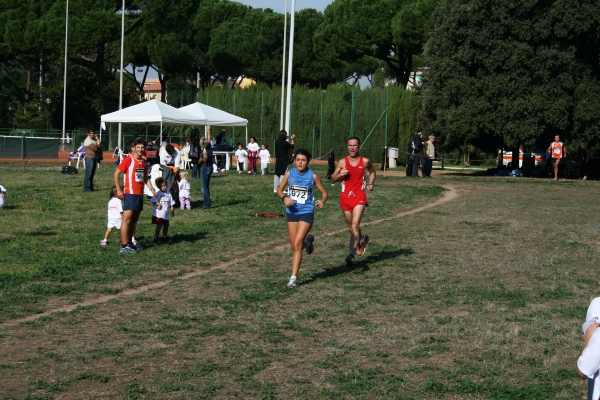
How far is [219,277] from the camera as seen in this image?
11.3 m

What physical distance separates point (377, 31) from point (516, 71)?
24.4 metres

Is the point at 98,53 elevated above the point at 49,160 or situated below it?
above

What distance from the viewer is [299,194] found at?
10.5 meters

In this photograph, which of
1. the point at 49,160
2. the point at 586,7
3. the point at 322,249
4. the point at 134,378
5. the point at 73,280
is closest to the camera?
the point at 134,378

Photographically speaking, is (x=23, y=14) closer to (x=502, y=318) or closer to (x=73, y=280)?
(x=73, y=280)

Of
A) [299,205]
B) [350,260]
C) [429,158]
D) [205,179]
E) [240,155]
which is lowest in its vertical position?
[350,260]

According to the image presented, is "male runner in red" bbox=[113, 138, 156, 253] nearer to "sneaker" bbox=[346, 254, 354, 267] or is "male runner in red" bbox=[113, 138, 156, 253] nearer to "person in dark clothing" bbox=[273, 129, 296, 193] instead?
"sneaker" bbox=[346, 254, 354, 267]

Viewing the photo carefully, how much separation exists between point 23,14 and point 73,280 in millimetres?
47830

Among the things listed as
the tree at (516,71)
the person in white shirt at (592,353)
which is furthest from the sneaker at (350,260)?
the tree at (516,71)

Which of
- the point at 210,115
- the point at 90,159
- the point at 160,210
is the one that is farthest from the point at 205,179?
the point at 210,115

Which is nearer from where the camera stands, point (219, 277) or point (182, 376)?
point (182, 376)

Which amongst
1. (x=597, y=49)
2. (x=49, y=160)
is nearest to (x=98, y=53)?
(x=49, y=160)

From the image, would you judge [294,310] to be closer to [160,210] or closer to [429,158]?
[160,210]

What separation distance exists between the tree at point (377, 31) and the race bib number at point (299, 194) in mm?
43700
